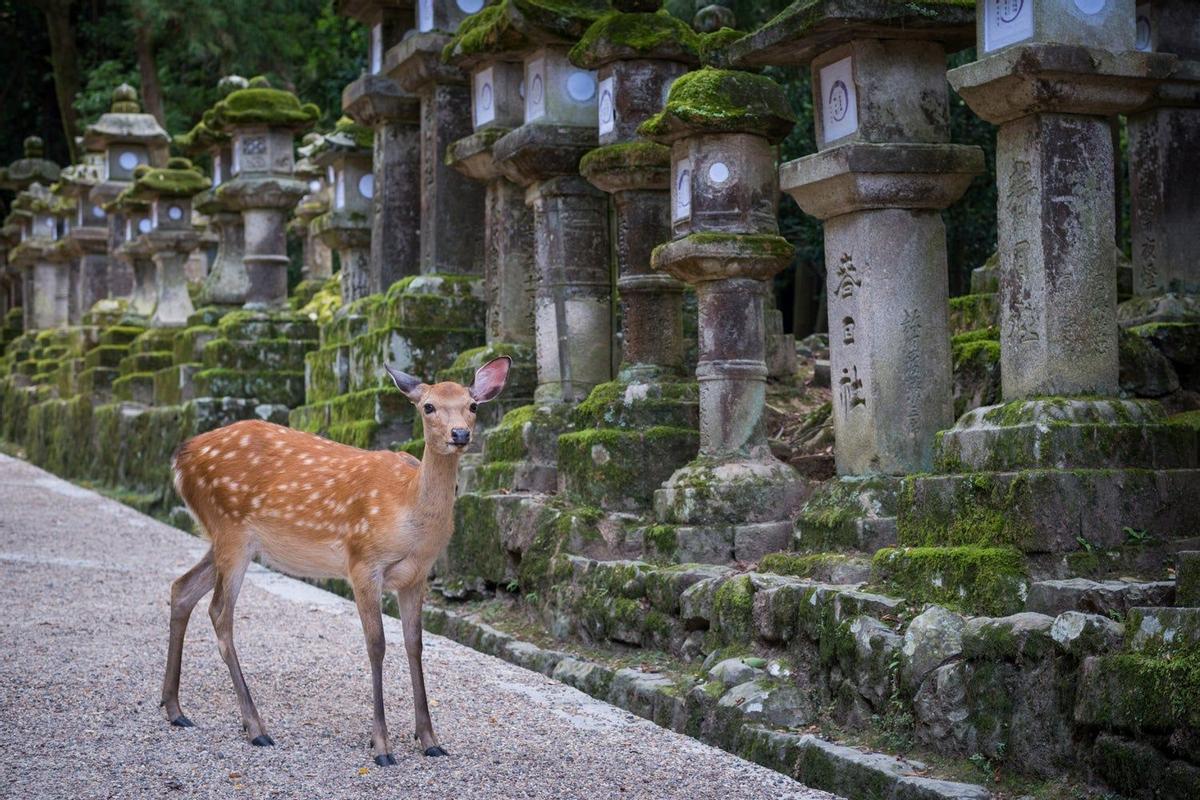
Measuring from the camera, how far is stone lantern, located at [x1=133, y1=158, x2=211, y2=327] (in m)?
20.0

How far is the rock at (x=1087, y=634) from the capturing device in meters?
5.16

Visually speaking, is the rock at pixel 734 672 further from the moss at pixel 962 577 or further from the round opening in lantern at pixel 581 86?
the round opening in lantern at pixel 581 86

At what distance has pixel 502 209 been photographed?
1137 centimetres

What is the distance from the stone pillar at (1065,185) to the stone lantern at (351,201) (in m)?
9.22

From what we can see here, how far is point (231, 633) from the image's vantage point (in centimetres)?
654

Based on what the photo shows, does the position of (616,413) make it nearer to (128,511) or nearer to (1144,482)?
(1144,482)

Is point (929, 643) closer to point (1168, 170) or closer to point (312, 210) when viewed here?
point (1168, 170)

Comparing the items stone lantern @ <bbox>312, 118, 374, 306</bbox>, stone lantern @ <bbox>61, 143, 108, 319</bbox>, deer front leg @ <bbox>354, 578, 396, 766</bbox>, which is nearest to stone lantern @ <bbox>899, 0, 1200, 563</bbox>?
deer front leg @ <bbox>354, 578, 396, 766</bbox>

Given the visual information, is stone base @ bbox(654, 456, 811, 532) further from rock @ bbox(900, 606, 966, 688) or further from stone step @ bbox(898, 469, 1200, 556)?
rock @ bbox(900, 606, 966, 688)

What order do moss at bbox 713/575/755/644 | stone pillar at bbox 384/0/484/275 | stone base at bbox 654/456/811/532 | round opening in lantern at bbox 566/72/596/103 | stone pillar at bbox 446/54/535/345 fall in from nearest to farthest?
moss at bbox 713/575/755/644, stone base at bbox 654/456/811/532, round opening in lantern at bbox 566/72/596/103, stone pillar at bbox 446/54/535/345, stone pillar at bbox 384/0/484/275

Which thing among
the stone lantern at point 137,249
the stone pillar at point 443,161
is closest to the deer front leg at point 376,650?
the stone pillar at point 443,161

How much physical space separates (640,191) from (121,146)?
1585 cm

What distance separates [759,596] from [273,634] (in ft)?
10.8

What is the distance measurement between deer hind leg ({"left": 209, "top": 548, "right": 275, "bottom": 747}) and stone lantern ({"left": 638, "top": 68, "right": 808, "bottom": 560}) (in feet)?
7.80
